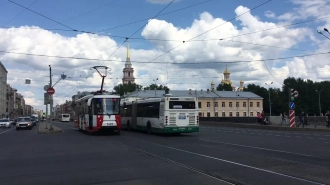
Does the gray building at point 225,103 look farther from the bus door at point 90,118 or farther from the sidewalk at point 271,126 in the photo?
the bus door at point 90,118

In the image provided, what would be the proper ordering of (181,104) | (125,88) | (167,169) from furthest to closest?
(125,88) → (181,104) → (167,169)

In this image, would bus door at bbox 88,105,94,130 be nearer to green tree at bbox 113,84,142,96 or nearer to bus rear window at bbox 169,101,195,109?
bus rear window at bbox 169,101,195,109

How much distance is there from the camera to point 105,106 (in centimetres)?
2964

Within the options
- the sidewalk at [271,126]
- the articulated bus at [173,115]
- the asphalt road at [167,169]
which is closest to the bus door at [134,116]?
the articulated bus at [173,115]

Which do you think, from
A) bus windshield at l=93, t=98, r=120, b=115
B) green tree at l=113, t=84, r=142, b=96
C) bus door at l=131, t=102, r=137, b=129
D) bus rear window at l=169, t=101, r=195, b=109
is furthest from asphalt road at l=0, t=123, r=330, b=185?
green tree at l=113, t=84, r=142, b=96

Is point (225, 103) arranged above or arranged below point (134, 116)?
above

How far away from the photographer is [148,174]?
10.7 metres

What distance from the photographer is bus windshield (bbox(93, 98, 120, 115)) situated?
29.5 metres

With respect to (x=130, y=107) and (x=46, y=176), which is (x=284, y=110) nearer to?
→ (x=130, y=107)

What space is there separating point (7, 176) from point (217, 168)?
6051 millimetres

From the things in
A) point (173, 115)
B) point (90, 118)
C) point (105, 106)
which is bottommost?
point (90, 118)

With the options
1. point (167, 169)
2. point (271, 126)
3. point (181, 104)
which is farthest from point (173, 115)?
point (167, 169)

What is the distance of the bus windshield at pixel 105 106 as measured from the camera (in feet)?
96.9

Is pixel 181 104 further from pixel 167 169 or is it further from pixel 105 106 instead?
pixel 167 169
